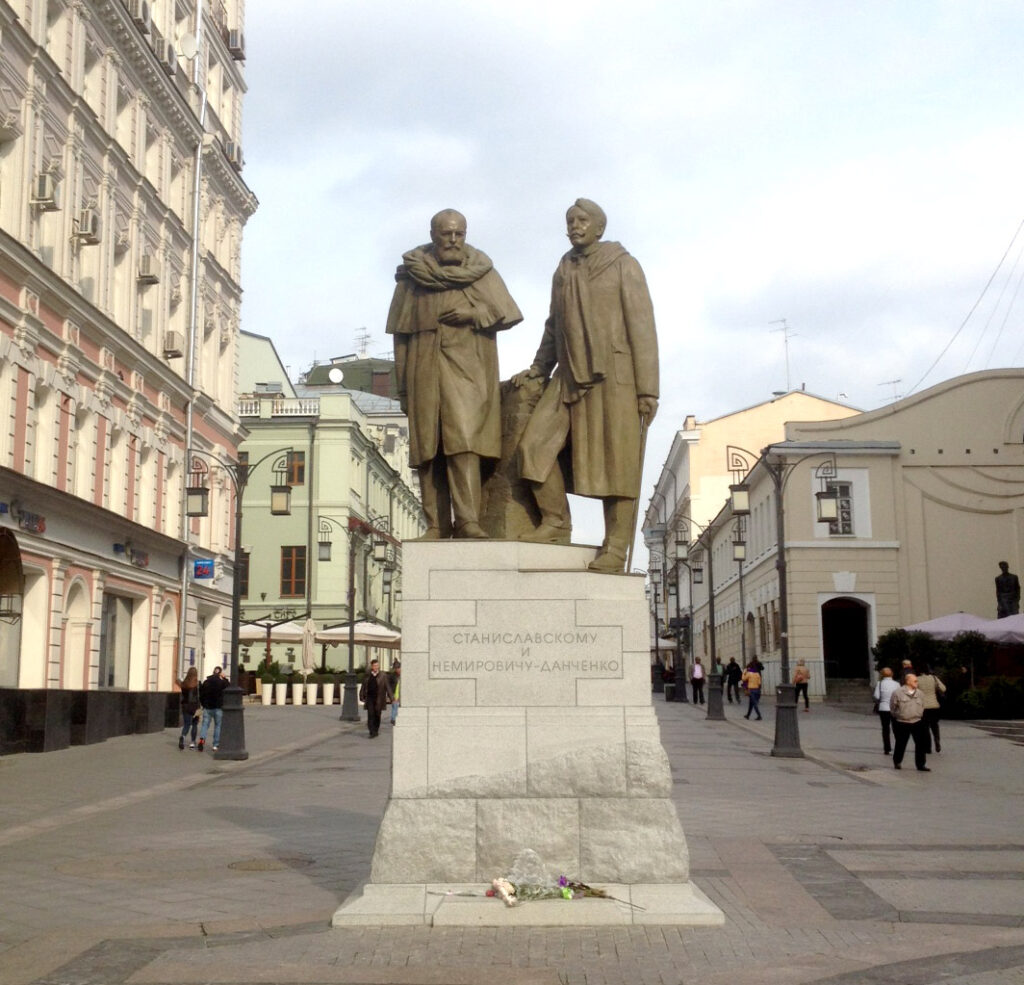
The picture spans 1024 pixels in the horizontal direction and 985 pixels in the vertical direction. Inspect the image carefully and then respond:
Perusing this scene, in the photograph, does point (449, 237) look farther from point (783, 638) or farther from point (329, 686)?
point (329, 686)

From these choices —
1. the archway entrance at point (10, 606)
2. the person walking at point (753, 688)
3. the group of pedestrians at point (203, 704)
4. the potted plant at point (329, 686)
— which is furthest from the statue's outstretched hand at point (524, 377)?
the potted plant at point (329, 686)

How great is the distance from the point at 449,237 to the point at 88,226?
21856 millimetres

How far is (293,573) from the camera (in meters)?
64.2

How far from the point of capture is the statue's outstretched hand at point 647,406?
27.5 feet

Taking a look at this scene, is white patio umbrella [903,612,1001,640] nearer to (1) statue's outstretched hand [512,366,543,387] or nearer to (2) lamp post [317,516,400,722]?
(2) lamp post [317,516,400,722]

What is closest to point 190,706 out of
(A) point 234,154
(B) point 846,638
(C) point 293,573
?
(A) point 234,154

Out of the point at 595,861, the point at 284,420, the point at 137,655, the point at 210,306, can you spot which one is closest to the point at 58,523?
the point at 137,655

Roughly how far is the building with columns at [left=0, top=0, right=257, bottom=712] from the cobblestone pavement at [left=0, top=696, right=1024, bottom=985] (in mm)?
8220

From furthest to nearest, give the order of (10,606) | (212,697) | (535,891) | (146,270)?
(146,270), (212,697), (10,606), (535,891)

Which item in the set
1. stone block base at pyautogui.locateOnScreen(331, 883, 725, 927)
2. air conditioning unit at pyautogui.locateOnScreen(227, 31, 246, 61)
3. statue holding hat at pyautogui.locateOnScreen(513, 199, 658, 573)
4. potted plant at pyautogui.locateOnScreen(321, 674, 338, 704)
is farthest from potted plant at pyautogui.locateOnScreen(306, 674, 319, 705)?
stone block base at pyautogui.locateOnScreen(331, 883, 725, 927)

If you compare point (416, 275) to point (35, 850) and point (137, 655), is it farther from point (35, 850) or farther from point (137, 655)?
point (137, 655)

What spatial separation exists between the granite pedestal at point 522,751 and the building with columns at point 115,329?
50.2 ft

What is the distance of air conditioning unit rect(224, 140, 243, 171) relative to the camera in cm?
4200

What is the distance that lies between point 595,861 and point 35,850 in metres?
6.35
